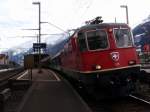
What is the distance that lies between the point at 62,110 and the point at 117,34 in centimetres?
513

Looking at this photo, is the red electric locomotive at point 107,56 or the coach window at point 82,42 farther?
the coach window at point 82,42

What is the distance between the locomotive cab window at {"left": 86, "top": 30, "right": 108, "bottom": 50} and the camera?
18.0m

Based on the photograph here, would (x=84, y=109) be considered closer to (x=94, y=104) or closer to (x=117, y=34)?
(x=94, y=104)

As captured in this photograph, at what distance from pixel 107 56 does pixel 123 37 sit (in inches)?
53.8

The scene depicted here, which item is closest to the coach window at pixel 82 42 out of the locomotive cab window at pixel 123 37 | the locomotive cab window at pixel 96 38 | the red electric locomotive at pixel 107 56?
the red electric locomotive at pixel 107 56

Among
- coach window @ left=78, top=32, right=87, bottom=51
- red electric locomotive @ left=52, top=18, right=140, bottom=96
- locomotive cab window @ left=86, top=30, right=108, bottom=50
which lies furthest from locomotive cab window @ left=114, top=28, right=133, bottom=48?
coach window @ left=78, top=32, right=87, bottom=51

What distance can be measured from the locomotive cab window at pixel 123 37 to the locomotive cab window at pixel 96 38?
1.70 ft

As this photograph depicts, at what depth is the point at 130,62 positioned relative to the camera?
1752 cm

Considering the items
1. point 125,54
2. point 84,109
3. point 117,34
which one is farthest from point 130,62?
point 84,109

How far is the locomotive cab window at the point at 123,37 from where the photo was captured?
18078mm

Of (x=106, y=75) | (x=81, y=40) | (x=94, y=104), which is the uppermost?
(x=81, y=40)

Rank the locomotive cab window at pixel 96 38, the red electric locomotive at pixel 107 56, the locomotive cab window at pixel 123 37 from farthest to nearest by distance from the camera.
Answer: the locomotive cab window at pixel 123 37
the locomotive cab window at pixel 96 38
the red electric locomotive at pixel 107 56

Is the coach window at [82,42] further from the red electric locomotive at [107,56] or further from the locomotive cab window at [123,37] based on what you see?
the locomotive cab window at [123,37]

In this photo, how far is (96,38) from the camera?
18.2m
